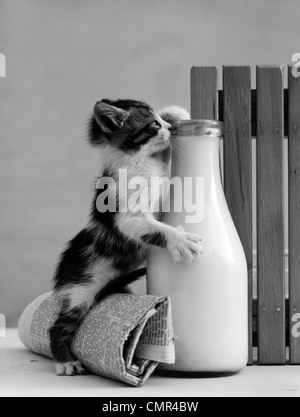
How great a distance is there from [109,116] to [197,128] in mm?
158

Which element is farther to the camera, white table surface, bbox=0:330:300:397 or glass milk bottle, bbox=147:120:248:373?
glass milk bottle, bbox=147:120:248:373

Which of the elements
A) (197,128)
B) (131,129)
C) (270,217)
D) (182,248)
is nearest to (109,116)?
(131,129)

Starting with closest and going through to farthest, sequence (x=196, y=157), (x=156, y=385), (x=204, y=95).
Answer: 1. (x=156, y=385)
2. (x=196, y=157)
3. (x=204, y=95)

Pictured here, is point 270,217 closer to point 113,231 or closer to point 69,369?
point 113,231

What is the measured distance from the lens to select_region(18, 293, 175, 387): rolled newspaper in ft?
4.06

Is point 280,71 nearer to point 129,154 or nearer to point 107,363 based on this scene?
point 129,154

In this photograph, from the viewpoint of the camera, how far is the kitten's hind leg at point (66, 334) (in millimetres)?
1399

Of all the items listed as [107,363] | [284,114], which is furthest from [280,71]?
[107,363]

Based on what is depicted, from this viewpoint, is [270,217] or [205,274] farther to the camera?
[270,217]

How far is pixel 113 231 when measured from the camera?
4.43 feet

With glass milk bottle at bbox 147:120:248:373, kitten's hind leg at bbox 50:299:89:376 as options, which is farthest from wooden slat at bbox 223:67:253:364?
kitten's hind leg at bbox 50:299:89:376

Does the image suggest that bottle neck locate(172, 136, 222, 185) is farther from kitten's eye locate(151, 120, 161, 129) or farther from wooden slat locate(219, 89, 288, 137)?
wooden slat locate(219, 89, 288, 137)

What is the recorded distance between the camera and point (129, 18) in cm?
263

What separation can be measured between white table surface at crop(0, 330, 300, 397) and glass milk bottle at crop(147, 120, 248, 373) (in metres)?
0.05
